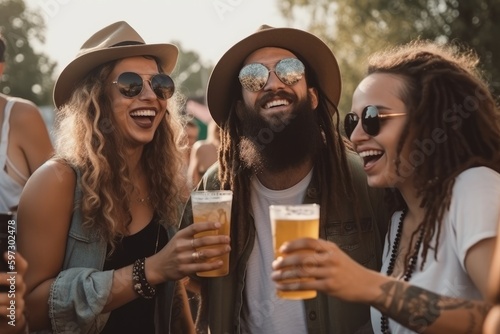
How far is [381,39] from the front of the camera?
22.8 meters

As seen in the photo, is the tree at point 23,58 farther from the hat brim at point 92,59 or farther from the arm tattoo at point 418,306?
the arm tattoo at point 418,306

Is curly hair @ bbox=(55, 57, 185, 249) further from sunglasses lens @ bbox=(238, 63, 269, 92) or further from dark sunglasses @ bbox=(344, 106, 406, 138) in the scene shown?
dark sunglasses @ bbox=(344, 106, 406, 138)

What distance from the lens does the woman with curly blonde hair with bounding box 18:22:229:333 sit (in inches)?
127

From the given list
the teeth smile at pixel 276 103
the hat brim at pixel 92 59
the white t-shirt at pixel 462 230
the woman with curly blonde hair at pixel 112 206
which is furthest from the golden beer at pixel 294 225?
the hat brim at pixel 92 59

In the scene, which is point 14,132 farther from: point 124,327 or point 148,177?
point 124,327

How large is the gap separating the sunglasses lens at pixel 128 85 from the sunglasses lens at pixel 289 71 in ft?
2.90

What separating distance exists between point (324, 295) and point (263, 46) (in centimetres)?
164

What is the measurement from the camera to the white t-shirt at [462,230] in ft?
8.38

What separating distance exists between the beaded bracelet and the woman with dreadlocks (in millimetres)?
1063

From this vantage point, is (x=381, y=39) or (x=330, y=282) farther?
(x=381, y=39)

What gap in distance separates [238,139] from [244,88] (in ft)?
1.29

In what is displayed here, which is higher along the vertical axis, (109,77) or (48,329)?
(109,77)

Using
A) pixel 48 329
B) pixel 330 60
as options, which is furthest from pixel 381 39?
pixel 48 329

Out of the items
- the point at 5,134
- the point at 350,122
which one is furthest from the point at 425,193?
the point at 5,134
